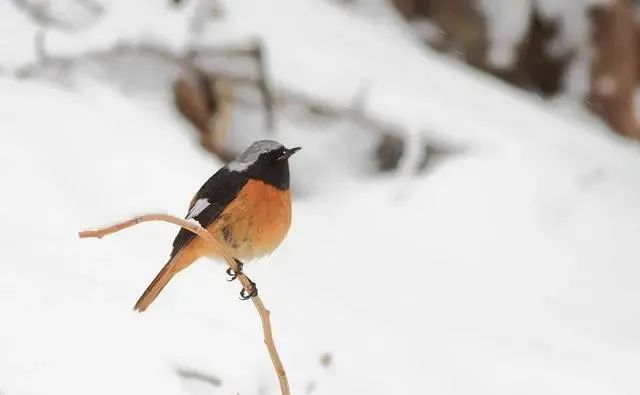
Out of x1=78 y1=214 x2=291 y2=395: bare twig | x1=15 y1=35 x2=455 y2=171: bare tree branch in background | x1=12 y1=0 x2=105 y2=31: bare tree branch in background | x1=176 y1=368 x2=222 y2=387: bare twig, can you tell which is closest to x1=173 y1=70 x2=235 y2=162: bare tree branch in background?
x1=15 y1=35 x2=455 y2=171: bare tree branch in background

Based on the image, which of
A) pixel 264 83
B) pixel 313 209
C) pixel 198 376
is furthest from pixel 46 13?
pixel 198 376

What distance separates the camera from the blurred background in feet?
9.84

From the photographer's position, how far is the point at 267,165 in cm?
244

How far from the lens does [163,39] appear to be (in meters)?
4.55

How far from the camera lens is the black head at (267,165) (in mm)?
2412

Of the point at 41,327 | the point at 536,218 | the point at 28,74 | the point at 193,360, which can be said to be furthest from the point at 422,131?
the point at 41,327

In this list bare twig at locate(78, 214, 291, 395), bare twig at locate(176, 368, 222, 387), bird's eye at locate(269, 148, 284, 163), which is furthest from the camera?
bare twig at locate(176, 368, 222, 387)

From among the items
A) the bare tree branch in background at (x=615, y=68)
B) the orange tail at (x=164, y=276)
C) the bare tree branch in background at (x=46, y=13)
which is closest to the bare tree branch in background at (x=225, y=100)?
the bare tree branch in background at (x=46, y=13)

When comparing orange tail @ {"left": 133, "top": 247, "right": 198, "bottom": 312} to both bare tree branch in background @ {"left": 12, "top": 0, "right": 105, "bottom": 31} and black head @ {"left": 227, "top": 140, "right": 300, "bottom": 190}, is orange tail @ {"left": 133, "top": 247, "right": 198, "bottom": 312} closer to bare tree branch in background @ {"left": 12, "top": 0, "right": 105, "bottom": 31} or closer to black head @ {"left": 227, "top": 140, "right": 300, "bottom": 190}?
black head @ {"left": 227, "top": 140, "right": 300, "bottom": 190}

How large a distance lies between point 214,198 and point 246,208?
88 mm

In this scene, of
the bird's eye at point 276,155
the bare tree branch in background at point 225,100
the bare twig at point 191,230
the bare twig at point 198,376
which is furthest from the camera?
the bare tree branch in background at point 225,100

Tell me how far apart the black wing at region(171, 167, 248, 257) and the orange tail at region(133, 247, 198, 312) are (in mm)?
33

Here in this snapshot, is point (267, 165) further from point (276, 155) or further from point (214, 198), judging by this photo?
point (214, 198)

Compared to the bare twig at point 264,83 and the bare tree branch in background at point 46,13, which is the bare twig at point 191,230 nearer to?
the bare twig at point 264,83
